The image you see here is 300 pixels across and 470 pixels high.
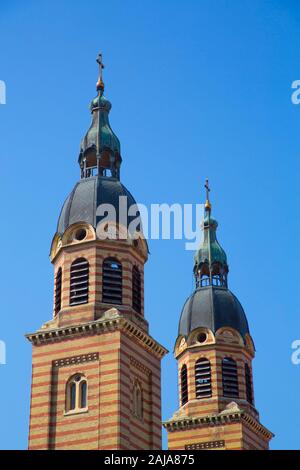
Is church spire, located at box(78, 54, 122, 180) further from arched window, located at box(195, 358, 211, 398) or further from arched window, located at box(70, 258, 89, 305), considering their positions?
arched window, located at box(195, 358, 211, 398)

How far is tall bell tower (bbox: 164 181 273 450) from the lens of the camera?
61125mm

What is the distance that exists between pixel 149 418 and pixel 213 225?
21588 millimetres

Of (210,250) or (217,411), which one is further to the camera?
(210,250)

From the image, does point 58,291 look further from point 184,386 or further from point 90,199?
point 184,386

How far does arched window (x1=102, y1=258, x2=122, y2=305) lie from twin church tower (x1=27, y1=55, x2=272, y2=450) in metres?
0.05

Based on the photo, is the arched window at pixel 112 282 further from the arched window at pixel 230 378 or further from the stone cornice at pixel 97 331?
the arched window at pixel 230 378

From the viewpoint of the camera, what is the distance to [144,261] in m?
54.2

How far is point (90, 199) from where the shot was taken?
53.5 metres

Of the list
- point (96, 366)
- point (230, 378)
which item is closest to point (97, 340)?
point (96, 366)

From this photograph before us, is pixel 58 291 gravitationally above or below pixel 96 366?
above

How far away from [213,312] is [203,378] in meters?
3.99

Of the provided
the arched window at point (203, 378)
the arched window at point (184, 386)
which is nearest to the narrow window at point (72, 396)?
the arched window at point (203, 378)
